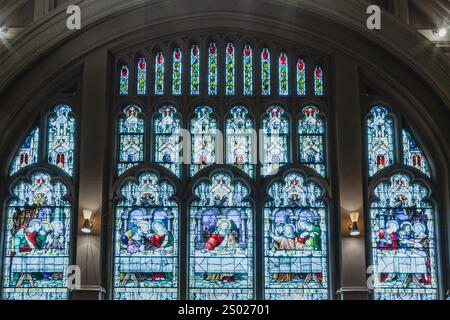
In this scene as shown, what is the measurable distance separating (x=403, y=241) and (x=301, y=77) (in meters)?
3.79

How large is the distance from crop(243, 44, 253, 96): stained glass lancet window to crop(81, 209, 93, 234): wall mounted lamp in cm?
393

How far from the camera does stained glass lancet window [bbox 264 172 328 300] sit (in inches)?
651

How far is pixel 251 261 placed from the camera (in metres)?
16.7

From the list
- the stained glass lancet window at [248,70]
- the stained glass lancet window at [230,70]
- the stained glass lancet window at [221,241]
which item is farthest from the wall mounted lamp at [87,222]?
→ the stained glass lancet window at [248,70]

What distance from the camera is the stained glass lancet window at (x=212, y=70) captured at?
57.8 feet

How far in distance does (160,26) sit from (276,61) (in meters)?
2.40

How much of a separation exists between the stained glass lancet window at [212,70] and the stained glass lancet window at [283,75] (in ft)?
4.18

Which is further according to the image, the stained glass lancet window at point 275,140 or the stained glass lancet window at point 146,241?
the stained glass lancet window at point 275,140

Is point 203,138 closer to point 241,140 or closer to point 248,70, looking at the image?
point 241,140

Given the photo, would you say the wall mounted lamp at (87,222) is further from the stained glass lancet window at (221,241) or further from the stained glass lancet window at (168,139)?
the stained glass lancet window at (221,241)

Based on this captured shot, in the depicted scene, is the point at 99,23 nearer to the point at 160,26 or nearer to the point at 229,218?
the point at 160,26

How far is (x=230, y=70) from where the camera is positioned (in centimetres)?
1772

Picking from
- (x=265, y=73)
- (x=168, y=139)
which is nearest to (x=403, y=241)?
(x=265, y=73)
